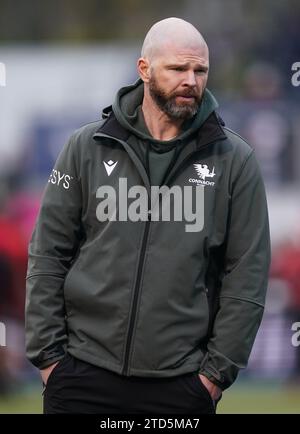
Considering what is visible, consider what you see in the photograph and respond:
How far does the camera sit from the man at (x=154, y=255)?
143 inches

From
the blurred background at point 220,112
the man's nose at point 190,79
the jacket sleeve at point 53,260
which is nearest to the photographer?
the man's nose at point 190,79

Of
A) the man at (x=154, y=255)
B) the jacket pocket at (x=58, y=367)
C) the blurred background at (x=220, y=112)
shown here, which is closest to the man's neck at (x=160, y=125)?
the man at (x=154, y=255)

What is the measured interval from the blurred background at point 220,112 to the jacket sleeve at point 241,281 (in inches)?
175

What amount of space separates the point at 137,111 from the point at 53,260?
0.59 metres

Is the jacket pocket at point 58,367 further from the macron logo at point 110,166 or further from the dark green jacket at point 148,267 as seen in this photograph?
the macron logo at point 110,166

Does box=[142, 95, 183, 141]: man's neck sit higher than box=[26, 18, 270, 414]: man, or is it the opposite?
box=[142, 95, 183, 141]: man's neck

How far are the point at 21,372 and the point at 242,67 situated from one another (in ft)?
13.8

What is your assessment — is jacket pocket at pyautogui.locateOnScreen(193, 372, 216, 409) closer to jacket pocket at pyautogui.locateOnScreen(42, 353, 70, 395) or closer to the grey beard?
jacket pocket at pyautogui.locateOnScreen(42, 353, 70, 395)

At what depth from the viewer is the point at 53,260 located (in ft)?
12.3

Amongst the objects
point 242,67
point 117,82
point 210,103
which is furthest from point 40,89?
point 210,103

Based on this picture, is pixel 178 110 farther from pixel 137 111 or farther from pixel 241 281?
pixel 241 281

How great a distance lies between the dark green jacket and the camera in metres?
3.63

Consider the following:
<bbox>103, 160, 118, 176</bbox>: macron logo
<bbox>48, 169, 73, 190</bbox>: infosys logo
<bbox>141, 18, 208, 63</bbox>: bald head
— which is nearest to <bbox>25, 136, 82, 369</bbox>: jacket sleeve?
<bbox>48, 169, 73, 190</bbox>: infosys logo

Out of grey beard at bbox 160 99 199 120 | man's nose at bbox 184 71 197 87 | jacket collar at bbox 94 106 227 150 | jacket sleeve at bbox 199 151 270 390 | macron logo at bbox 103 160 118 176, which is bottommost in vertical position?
jacket sleeve at bbox 199 151 270 390
